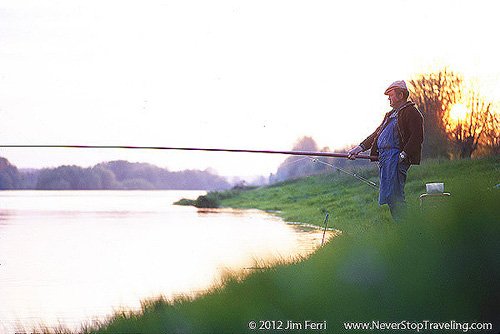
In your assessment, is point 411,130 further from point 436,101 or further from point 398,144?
point 436,101

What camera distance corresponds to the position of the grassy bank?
6.12 meters

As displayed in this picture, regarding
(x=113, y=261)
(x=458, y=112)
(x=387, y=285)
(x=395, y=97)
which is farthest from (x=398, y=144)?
(x=458, y=112)

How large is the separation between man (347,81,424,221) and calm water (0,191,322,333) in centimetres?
142

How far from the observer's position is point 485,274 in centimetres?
620

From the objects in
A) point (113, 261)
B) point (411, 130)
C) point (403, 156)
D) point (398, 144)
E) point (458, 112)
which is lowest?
point (113, 261)

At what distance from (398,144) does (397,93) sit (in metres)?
0.47

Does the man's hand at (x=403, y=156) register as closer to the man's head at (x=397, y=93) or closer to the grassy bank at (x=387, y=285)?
the man's head at (x=397, y=93)

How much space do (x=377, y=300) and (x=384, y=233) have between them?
143 cm

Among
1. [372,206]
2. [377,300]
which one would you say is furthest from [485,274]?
[372,206]

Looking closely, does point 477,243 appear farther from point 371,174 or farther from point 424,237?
point 371,174

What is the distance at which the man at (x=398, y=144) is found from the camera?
341 inches

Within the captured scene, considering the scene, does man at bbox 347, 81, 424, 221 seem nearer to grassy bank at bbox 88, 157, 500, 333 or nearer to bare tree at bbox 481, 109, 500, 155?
grassy bank at bbox 88, 157, 500, 333

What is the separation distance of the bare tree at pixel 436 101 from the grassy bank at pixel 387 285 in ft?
73.9

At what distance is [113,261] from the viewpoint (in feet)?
50.2
